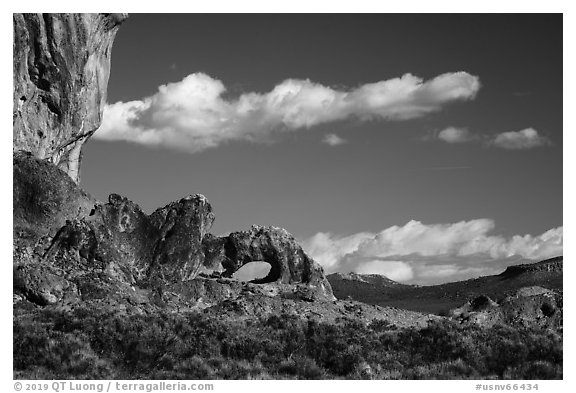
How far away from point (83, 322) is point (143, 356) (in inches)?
246

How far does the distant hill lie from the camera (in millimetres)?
82625

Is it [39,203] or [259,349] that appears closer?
[259,349]

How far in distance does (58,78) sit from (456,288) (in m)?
60.3

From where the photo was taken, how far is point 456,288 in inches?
3789

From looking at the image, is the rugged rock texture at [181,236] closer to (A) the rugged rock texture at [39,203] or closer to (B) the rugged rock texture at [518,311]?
(A) the rugged rock texture at [39,203]

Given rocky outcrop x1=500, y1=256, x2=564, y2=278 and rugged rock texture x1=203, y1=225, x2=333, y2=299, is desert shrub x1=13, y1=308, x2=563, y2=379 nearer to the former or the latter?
rugged rock texture x1=203, y1=225, x2=333, y2=299

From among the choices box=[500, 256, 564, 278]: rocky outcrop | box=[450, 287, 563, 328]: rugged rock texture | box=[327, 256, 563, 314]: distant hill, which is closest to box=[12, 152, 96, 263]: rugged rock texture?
box=[450, 287, 563, 328]: rugged rock texture

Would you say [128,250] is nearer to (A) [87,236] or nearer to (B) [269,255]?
(A) [87,236]

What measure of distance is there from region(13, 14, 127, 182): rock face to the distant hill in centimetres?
3861

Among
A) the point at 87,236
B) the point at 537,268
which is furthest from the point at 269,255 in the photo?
the point at 537,268

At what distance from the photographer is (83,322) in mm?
35531
